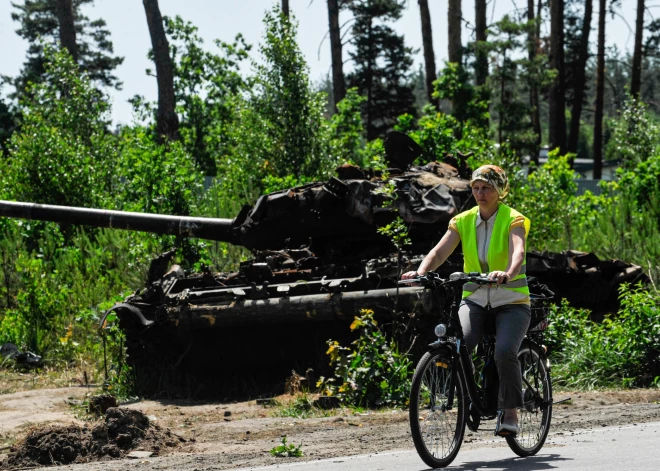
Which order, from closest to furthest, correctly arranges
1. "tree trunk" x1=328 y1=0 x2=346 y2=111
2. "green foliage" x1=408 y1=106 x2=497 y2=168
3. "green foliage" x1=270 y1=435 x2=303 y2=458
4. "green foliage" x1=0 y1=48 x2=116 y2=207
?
"green foliage" x1=270 y1=435 x2=303 y2=458
"green foliage" x1=408 y1=106 x2=497 y2=168
"green foliage" x1=0 y1=48 x2=116 y2=207
"tree trunk" x1=328 y1=0 x2=346 y2=111

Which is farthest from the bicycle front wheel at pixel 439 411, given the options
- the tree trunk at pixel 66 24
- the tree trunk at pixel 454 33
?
the tree trunk at pixel 454 33

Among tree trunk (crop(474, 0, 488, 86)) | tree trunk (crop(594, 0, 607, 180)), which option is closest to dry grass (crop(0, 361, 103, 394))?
tree trunk (crop(474, 0, 488, 86))

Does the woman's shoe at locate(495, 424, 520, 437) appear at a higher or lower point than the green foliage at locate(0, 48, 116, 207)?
lower

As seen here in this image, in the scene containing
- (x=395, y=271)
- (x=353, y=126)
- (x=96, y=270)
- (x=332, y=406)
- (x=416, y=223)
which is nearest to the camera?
(x=332, y=406)

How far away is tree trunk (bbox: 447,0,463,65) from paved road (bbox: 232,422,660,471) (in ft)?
78.8

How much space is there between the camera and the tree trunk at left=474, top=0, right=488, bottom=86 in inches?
1250

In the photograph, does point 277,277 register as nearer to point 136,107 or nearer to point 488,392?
point 488,392

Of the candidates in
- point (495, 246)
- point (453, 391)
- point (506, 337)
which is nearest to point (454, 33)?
point (495, 246)

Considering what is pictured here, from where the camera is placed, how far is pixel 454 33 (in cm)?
3077

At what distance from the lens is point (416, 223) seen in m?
11.8

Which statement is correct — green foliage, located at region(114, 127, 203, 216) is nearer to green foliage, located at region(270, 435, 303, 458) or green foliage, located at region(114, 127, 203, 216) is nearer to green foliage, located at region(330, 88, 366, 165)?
green foliage, located at region(330, 88, 366, 165)

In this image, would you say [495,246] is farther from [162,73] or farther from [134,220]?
[162,73]

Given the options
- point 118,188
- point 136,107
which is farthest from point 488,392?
point 136,107

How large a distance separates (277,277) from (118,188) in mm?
10330
